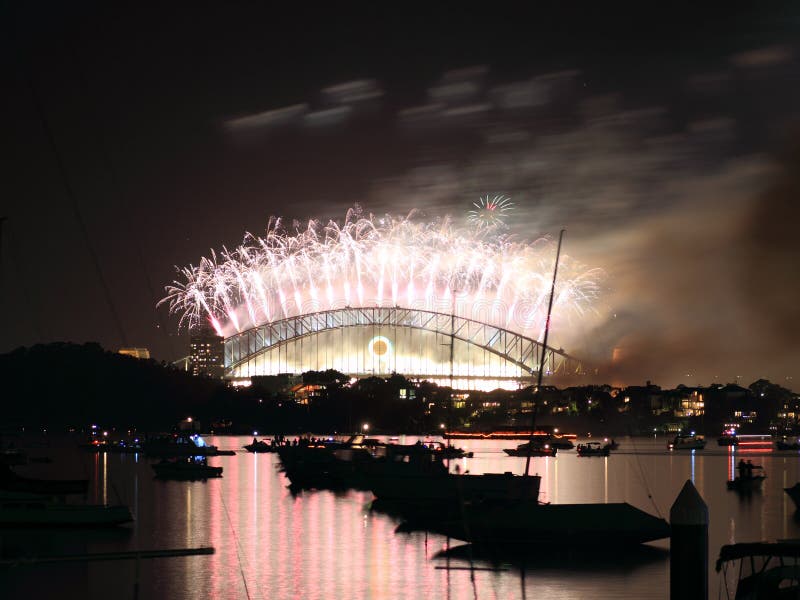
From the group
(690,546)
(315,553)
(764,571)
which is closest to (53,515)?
(315,553)

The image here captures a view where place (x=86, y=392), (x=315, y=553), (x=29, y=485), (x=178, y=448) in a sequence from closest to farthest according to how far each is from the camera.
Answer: (x=315, y=553), (x=29, y=485), (x=178, y=448), (x=86, y=392)

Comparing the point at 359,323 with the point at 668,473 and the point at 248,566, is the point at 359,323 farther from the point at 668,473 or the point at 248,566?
the point at 248,566

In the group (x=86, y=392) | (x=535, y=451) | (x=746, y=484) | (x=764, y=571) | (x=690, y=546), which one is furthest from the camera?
(x=86, y=392)

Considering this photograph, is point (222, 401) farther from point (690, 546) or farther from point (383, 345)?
point (690, 546)

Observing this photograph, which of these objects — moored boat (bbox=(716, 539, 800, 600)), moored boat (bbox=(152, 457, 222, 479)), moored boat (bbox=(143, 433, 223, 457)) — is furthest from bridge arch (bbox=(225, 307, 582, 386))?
moored boat (bbox=(716, 539, 800, 600))

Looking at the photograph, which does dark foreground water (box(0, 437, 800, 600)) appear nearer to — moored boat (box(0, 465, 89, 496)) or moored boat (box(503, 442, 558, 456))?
moored boat (box(0, 465, 89, 496))

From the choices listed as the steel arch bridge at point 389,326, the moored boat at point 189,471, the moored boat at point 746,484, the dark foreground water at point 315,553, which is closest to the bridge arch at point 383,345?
the steel arch bridge at point 389,326
